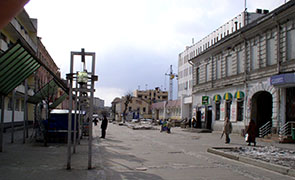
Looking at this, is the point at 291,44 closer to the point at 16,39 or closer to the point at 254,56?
the point at 254,56

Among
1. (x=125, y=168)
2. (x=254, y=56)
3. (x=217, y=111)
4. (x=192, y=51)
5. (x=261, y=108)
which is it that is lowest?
(x=125, y=168)

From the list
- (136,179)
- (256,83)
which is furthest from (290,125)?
(136,179)

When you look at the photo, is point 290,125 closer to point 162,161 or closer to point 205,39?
point 162,161

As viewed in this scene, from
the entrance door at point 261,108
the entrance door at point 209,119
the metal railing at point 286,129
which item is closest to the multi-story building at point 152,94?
the entrance door at point 209,119

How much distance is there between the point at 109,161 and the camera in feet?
39.6

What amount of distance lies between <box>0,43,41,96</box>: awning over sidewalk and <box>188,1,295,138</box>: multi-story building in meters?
17.4

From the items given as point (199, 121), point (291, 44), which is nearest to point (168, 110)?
point (199, 121)

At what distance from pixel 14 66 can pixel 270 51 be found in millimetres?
20627

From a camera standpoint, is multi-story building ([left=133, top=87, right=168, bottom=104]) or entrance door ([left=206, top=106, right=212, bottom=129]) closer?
entrance door ([left=206, top=106, right=212, bottom=129])

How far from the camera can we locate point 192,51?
8169 cm

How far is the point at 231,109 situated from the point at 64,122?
19.2 meters

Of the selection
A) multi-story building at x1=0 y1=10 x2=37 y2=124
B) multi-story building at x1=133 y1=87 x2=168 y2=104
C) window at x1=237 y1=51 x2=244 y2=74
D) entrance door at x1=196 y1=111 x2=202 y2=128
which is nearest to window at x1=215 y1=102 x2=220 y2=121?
entrance door at x1=196 y1=111 x2=202 y2=128

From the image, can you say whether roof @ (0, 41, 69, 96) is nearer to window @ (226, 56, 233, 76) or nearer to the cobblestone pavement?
the cobblestone pavement

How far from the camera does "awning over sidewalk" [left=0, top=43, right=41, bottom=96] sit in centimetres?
1089
